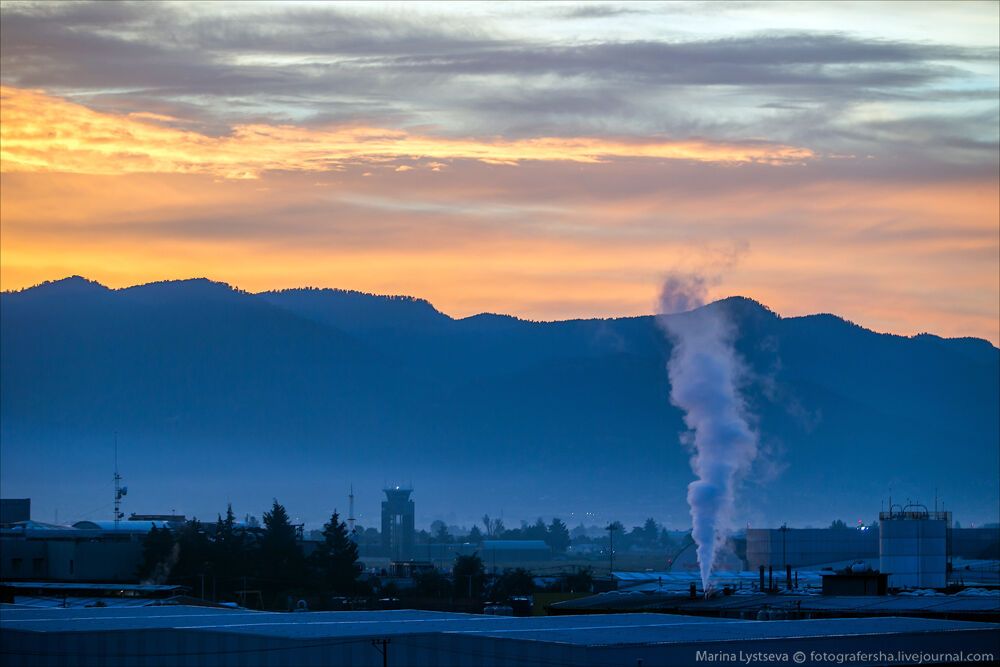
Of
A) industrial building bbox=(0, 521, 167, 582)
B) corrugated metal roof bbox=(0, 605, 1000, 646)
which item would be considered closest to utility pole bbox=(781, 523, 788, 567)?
industrial building bbox=(0, 521, 167, 582)

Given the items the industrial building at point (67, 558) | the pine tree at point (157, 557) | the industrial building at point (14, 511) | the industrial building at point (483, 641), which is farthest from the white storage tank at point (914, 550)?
the industrial building at point (14, 511)

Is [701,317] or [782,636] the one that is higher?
[701,317]

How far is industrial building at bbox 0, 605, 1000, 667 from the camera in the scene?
48219mm

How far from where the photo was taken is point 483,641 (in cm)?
4841

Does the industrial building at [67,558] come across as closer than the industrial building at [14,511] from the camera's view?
Yes

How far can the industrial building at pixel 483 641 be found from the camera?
4822cm

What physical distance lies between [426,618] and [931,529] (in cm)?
4780

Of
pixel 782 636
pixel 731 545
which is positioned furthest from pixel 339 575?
pixel 782 636

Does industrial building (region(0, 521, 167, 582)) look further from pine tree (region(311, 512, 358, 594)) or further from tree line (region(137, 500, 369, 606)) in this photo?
pine tree (region(311, 512, 358, 594))

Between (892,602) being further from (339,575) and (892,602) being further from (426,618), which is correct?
(339,575)

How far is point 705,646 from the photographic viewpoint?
160 ft

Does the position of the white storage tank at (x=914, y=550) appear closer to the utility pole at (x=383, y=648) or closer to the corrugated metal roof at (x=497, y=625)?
the corrugated metal roof at (x=497, y=625)

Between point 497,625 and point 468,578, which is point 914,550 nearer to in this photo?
point 468,578

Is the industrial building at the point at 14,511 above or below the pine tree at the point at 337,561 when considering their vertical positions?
above
